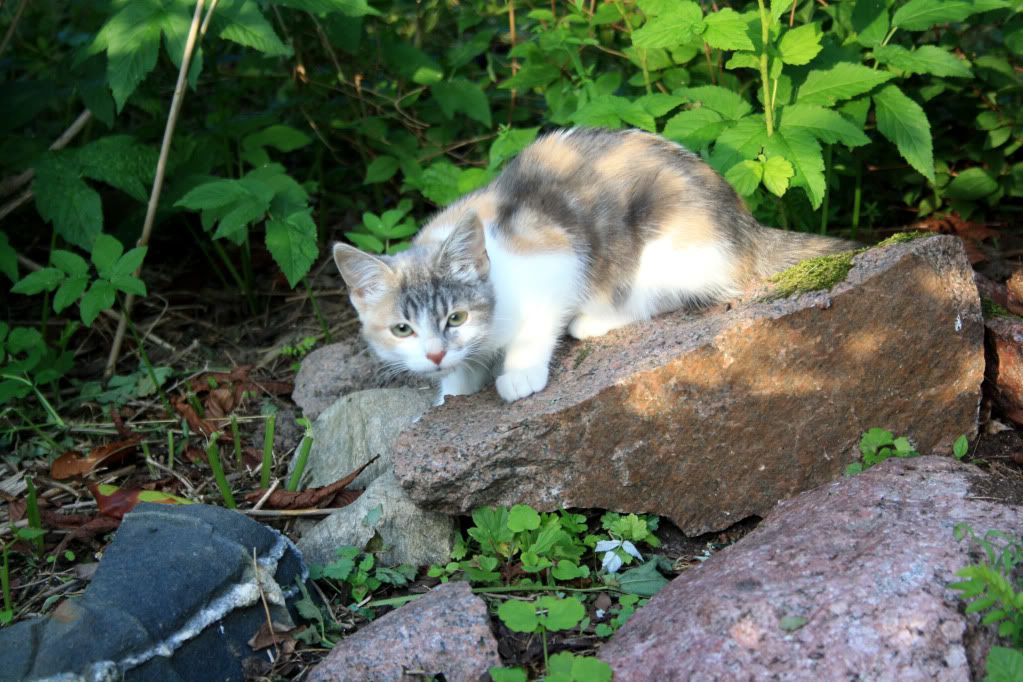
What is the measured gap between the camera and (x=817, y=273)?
11.6 ft

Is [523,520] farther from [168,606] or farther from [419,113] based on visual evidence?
[419,113]

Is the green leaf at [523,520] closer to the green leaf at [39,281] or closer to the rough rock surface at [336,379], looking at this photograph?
the rough rock surface at [336,379]

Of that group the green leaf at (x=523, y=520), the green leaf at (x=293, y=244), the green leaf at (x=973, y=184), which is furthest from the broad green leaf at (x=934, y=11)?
the green leaf at (x=293, y=244)

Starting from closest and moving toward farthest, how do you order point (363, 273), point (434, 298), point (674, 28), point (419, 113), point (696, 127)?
point (434, 298), point (363, 273), point (674, 28), point (696, 127), point (419, 113)

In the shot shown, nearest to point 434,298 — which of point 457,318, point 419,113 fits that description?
point 457,318

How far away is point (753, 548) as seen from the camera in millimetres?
2848

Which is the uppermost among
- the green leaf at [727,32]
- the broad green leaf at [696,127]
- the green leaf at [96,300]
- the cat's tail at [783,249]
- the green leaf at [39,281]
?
the green leaf at [727,32]

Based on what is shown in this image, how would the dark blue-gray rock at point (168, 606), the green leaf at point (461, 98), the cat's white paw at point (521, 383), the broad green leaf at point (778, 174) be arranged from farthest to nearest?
the green leaf at point (461, 98)
the broad green leaf at point (778, 174)
the cat's white paw at point (521, 383)
the dark blue-gray rock at point (168, 606)

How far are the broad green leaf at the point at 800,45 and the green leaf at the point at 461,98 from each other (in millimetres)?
1781

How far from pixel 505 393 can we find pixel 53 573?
1.72 meters

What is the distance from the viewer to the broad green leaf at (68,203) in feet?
14.8

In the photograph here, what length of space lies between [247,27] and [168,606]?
2542 mm

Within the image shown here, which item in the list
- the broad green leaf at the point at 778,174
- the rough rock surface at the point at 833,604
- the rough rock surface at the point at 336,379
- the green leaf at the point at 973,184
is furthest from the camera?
the green leaf at the point at 973,184

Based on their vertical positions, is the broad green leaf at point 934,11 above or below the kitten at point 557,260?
above
